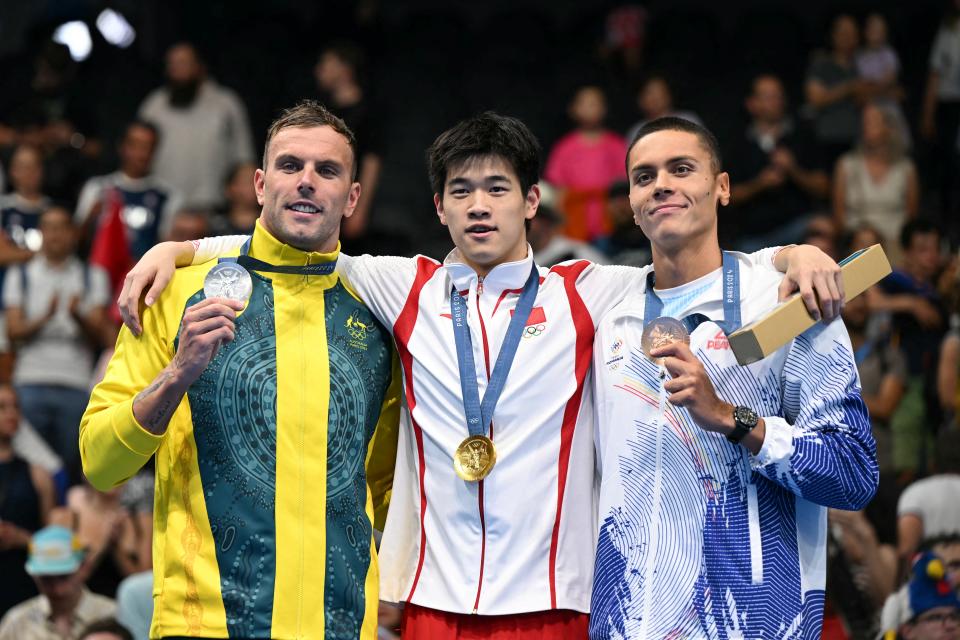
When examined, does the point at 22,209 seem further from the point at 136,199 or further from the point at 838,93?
the point at 838,93

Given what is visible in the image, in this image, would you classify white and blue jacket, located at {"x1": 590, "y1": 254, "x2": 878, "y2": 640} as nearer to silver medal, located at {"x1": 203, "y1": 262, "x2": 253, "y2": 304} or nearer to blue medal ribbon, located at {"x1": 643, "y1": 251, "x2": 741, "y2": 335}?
blue medal ribbon, located at {"x1": 643, "y1": 251, "x2": 741, "y2": 335}

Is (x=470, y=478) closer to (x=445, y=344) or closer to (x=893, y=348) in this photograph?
(x=445, y=344)

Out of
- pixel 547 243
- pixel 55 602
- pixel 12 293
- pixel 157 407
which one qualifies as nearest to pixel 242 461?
pixel 157 407

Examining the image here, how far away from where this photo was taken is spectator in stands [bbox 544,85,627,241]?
11328 mm

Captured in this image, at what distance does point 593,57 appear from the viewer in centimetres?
1352

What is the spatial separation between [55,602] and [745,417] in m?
4.99

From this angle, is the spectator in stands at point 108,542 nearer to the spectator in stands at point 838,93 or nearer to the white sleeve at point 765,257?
the white sleeve at point 765,257

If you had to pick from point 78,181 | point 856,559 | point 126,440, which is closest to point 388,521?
point 126,440

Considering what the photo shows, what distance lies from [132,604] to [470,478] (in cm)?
393

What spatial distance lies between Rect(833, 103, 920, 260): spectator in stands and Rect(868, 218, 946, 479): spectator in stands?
4.10 ft

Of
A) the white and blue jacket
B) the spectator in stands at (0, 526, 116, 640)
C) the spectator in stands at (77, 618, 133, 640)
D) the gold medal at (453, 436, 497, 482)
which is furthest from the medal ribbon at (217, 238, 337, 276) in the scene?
the spectator in stands at (0, 526, 116, 640)

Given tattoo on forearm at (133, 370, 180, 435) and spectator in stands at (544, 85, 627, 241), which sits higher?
spectator in stands at (544, 85, 627, 241)

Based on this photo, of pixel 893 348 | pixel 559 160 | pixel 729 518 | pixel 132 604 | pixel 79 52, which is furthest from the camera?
pixel 79 52

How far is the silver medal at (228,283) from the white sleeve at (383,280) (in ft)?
1.68
